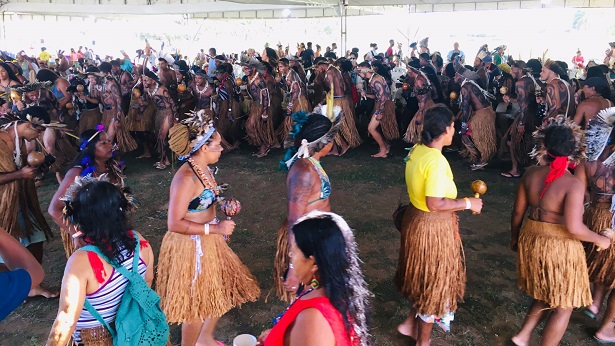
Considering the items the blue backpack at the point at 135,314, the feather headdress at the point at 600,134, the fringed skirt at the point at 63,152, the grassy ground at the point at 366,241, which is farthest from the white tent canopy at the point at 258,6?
the blue backpack at the point at 135,314

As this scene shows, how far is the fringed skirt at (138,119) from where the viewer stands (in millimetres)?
8312

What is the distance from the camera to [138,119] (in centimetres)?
832

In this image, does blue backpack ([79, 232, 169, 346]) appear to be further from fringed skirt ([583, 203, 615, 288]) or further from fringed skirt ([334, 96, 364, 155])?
fringed skirt ([334, 96, 364, 155])

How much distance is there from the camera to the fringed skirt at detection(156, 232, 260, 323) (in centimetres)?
304

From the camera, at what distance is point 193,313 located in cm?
305

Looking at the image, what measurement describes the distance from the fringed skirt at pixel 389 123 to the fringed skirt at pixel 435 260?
577cm

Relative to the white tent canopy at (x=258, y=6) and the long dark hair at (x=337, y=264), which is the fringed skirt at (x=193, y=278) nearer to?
the long dark hair at (x=337, y=264)

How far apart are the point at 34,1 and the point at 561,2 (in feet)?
76.1

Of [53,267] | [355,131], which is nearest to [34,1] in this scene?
[355,131]

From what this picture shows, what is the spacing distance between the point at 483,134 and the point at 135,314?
6.69m

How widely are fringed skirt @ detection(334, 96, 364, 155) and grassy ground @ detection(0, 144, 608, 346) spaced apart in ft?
0.72

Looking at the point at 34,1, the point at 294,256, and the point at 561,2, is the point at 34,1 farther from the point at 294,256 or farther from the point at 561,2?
the point at 294,256

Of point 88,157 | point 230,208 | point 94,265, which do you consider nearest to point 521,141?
point 230,208

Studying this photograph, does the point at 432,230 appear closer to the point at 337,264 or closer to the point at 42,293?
the point at 337,264
